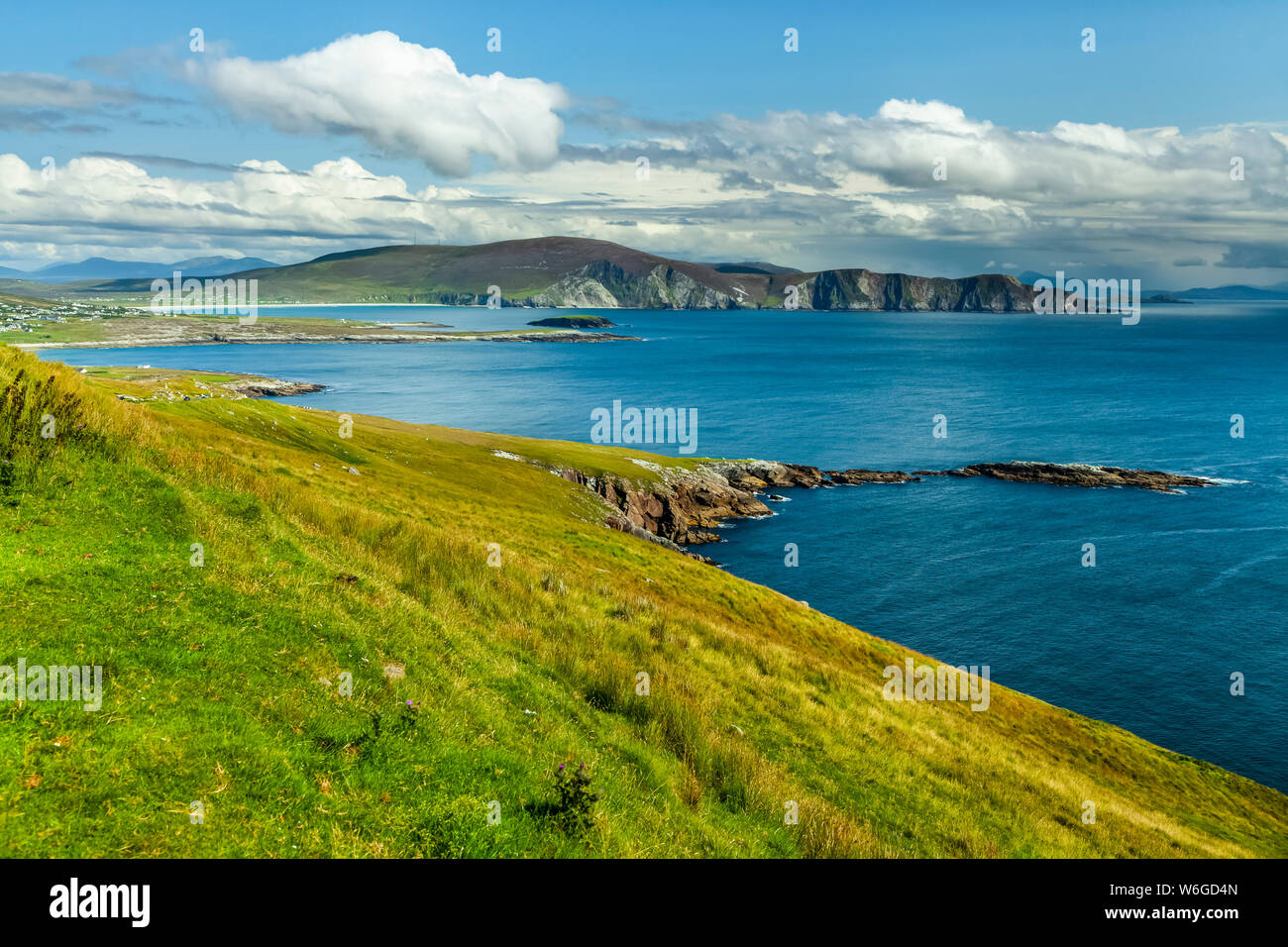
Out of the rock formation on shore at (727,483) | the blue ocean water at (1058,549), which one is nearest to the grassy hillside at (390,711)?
the blue ocean water at (1058,549)

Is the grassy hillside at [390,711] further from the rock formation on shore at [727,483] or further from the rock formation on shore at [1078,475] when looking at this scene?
the rock formation on shore at [1078,475]

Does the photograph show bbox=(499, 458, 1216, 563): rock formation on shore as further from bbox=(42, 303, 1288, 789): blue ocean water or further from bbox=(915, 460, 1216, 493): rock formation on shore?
bbox=(42, 303, 1288, 789): blue ocean water

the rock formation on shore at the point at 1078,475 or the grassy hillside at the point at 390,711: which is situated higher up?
the grassy hillside at the point at 390,711

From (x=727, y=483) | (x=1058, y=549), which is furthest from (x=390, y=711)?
(x=727, y=483)

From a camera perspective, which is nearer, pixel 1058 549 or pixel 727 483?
pixel 1058 549

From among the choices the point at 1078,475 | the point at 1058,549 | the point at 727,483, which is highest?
the point at 1078,475

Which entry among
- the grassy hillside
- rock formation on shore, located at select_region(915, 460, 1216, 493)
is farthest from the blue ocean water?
the grassy hillside

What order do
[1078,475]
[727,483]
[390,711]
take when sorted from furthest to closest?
[1078,475]
[727,483]
[390,711]

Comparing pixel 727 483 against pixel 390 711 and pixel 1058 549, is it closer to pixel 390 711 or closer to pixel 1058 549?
pixel 1058 549
